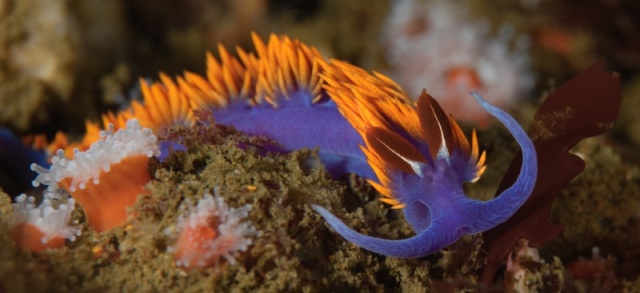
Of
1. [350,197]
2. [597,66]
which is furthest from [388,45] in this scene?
[350,197]

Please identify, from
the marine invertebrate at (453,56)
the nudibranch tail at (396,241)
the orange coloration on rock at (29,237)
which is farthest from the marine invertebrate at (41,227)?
the marine invertebrate at (453,56)

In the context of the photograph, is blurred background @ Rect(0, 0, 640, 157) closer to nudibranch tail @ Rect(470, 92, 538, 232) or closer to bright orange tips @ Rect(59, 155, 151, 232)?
nudibranch tail @ Rect(470, 92, 538, 232)

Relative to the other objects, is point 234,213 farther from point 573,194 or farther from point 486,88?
point 486,88

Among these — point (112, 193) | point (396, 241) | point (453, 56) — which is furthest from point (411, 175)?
point (453, 56)

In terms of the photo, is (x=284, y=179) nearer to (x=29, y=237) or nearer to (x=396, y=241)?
(x=396, y=241)

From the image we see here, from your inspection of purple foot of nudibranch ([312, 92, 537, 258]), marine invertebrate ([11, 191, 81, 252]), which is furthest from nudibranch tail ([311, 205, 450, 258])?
marine invertebrate ([11, 191, 81, 252])

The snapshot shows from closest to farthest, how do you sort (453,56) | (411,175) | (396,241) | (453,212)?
(396,241) < (453,212) < (411,175) < (453,56)
